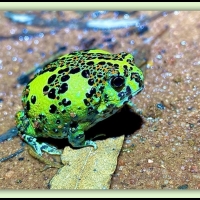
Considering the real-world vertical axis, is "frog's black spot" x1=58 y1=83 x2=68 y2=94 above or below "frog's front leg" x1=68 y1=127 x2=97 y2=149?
above

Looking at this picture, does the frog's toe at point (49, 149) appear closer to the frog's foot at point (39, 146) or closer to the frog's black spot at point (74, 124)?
the frog's foot at point (39, 146)

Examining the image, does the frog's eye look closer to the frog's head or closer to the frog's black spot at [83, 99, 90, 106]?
the frog's head

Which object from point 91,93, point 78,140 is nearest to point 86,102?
point 91,93

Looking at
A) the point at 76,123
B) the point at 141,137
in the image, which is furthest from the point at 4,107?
the point at 141,137

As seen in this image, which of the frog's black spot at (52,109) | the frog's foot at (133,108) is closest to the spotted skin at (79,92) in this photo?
the frog's black spot at (52,109)

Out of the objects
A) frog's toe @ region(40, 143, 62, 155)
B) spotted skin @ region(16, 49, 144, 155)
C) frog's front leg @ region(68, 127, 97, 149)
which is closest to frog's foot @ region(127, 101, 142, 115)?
spotted skin @ region(16, 49, 144, 155)

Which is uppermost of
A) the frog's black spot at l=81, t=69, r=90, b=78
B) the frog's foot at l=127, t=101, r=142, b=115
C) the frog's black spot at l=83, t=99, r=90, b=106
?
the frog's black spot at l=81, t=69, r=90, b=78
